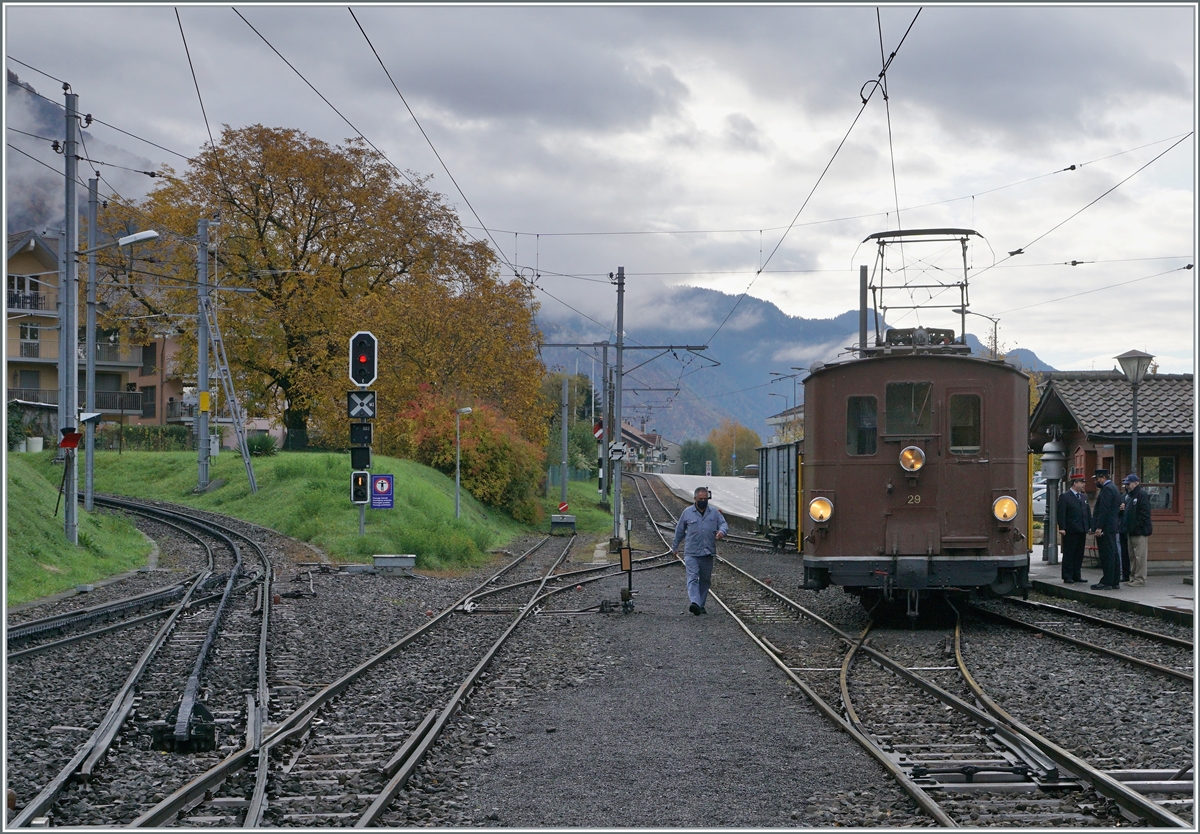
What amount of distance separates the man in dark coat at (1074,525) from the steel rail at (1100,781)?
31.4ft

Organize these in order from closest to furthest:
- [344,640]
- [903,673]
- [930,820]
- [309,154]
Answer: [930,820] < [903,673] < [344,640] < [309,154]

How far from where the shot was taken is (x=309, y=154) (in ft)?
138

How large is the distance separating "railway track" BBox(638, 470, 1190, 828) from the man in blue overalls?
2.37 metres

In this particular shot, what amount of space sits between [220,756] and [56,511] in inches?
615

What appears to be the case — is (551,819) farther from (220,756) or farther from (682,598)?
(682,598)

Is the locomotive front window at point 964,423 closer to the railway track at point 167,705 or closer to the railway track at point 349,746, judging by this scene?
the railway track at point 349,746

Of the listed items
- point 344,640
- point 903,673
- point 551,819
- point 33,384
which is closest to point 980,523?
point 903,673

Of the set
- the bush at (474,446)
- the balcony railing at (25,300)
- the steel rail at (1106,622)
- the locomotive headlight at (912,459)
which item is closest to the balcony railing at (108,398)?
the balcony railing at (25,300)

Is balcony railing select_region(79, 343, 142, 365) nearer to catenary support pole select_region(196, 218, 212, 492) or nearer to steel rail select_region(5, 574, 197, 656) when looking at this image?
catenary support pole select_region(196, 218, 212, 492)

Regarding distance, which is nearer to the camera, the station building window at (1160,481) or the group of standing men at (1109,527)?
the group of standing men at (1109,527)

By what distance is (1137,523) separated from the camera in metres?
16.9

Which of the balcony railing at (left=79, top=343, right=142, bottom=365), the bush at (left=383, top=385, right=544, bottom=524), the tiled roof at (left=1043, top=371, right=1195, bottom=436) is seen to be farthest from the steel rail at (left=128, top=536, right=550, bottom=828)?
the balcony railing at (left=79, top=343, right=142, bottom=365)

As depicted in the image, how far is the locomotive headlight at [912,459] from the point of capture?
1305cm

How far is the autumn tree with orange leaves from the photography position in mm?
39875
